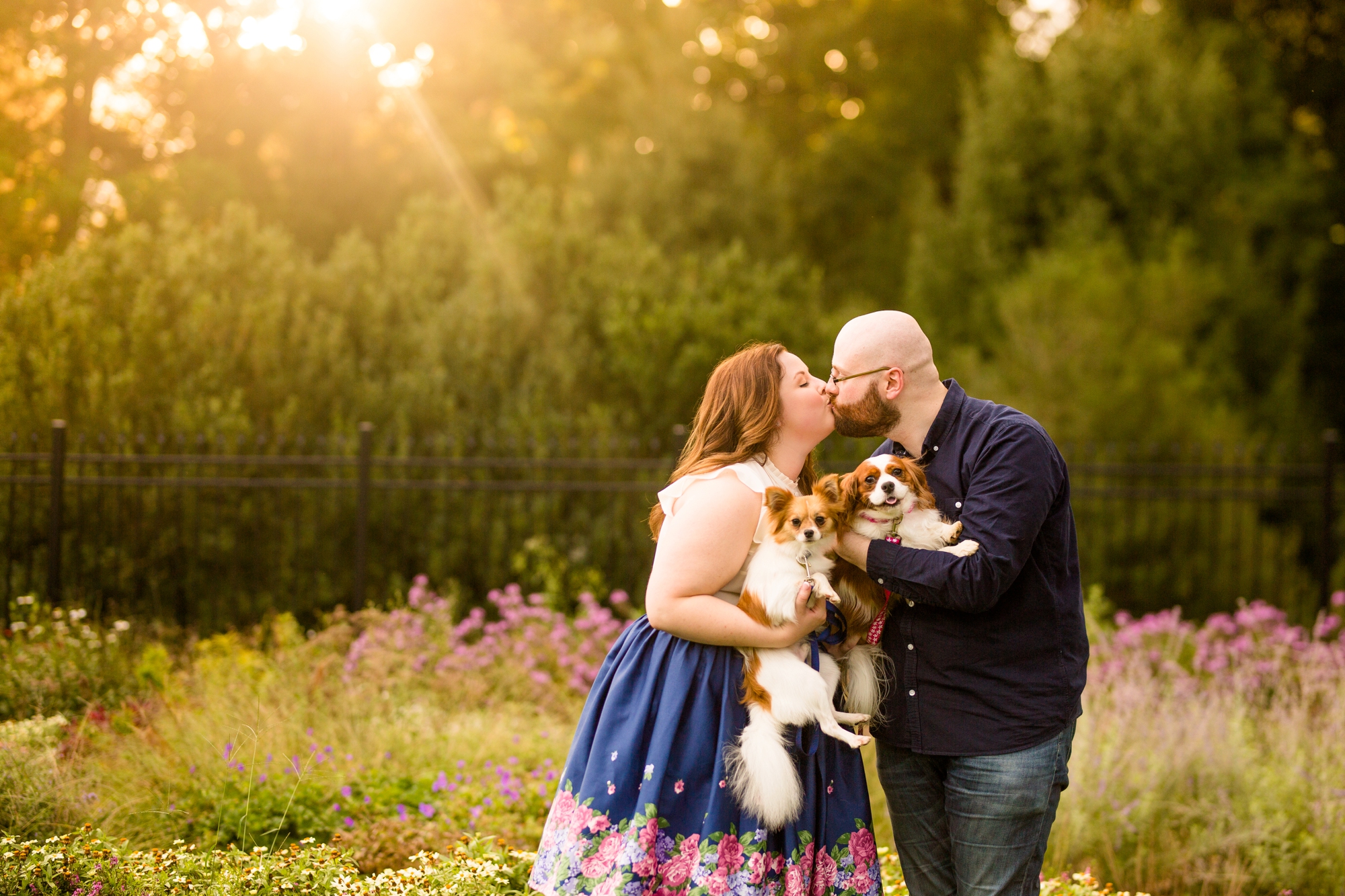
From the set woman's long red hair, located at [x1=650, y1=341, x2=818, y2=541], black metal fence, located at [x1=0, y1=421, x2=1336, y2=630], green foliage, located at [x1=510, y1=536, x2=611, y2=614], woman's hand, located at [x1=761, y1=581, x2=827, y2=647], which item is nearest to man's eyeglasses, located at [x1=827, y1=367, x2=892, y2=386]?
woman's long red hair, located at [x1=650, y1=341, x2=818, y2=541]

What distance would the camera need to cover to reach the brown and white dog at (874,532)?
9.18 feet

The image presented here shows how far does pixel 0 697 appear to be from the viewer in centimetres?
557

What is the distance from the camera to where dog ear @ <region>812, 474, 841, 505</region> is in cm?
282

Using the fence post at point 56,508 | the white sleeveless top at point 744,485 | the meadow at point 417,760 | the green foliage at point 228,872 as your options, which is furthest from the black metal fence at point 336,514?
the white sleeveless top at point 744,485

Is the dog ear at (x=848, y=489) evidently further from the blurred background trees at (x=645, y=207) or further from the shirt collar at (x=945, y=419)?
the blurred background trees at (x=645, y=207)

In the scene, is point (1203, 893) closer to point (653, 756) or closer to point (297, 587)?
point (653, 756)

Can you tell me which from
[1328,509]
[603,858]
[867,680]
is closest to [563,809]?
[603,858]

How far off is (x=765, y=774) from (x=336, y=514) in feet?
20.0

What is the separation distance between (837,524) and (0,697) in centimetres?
527

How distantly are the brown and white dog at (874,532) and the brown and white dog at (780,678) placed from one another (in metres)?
0.11

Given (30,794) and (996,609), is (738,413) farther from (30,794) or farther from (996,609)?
(30,794)

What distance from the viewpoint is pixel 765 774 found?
8.52 feet

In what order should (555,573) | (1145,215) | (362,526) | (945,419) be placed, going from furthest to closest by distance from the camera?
1. (1145,215)
2. (555,573)
3. (362,526)
4. (945,419)

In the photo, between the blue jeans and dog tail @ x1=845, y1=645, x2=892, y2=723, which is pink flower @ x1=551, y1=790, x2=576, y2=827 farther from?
the blue jeans
